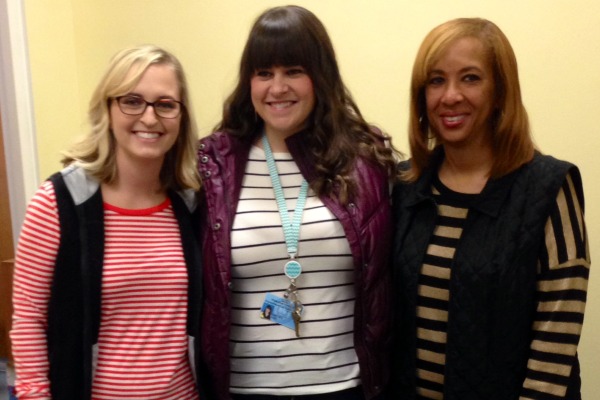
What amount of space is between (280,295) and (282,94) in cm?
53

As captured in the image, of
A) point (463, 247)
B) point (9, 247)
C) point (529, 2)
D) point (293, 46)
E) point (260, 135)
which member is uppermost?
point (529, 2)

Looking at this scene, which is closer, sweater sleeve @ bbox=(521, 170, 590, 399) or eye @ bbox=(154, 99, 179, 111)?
sweater sleeve @ bbox=(521, 170, 590, 399)

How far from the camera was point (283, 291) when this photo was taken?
1468 millimetres

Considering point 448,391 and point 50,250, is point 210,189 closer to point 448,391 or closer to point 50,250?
point 50,250

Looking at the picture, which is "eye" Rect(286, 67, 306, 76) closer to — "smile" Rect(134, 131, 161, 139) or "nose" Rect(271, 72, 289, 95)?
"nose" Rect(271, 72, 289, 95)

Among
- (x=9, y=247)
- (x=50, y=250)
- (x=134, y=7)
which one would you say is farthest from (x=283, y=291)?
(x=134, y=7)

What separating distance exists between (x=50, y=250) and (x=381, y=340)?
85 centimetres

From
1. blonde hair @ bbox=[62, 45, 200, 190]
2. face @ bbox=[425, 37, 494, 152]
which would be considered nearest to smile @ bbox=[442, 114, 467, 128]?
face @ bbox=[425, 37, 494, 152]

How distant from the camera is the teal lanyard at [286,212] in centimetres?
146

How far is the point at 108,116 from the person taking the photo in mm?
1415

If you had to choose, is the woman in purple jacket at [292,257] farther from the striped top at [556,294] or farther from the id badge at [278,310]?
the striped top at [556,294]

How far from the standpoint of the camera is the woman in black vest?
1288 mm

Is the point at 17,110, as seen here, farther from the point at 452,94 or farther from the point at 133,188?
the point at 452,94

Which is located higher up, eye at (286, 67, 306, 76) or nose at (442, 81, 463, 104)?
eye at (286, 67, 306, 76)
